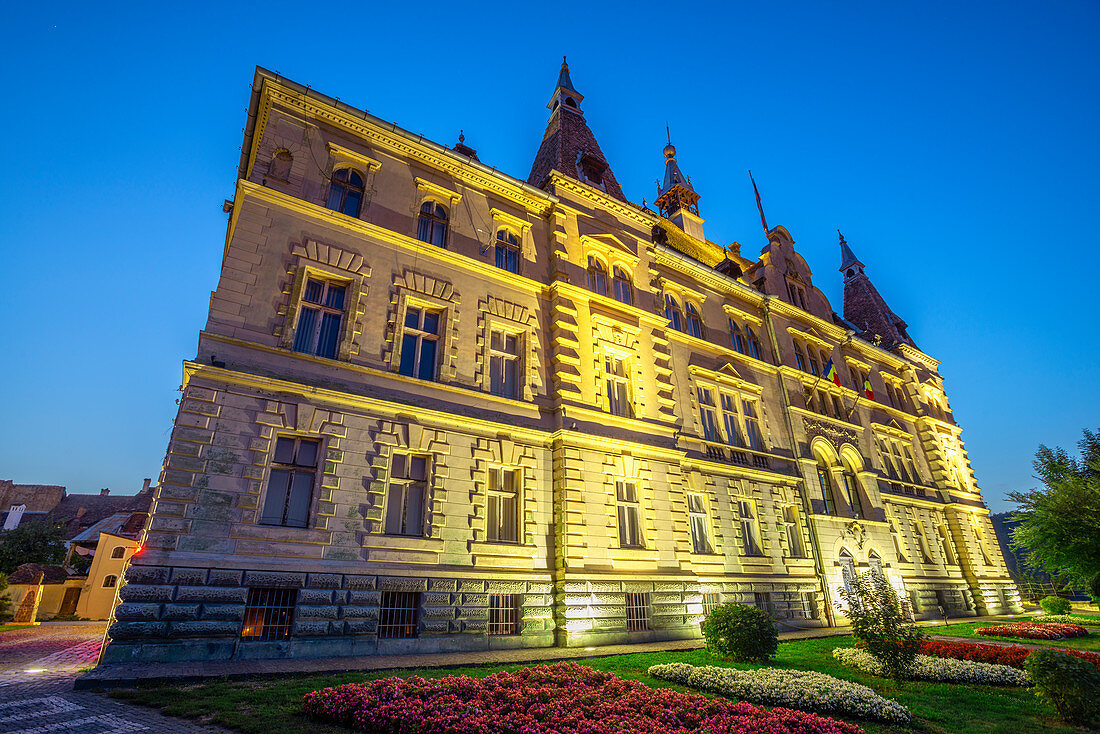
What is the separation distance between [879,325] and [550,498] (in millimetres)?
41560

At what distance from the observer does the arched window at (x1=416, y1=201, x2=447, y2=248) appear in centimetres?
2075

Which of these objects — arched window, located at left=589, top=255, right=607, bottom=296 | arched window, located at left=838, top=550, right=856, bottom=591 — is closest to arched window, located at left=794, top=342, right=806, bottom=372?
arched window, located at left=838, top=550, right=856, bottom=591

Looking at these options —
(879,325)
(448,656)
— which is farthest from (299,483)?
(879,325)

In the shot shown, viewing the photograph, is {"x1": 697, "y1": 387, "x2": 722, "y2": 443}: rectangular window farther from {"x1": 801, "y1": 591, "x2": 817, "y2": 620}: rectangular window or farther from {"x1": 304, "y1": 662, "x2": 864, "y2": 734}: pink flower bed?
{"x1": 304, "y1": 662, "x2": 864, "y2": 734}: pink flower bed

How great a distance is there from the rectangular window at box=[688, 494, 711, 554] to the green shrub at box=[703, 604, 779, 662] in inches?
318

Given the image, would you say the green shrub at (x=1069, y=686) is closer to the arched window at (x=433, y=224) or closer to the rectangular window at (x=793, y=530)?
the rectangular window at (x=793, y=530)

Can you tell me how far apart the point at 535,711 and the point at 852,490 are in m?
30.9

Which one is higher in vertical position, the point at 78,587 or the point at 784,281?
the point at 784,281

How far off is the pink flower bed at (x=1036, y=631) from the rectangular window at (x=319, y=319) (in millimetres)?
28881

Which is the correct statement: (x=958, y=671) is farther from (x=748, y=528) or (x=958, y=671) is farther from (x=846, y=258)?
(x=846, y=258)

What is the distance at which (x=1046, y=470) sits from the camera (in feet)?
73.4

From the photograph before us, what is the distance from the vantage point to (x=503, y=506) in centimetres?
1828

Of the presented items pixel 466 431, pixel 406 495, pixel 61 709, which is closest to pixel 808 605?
pixel 466 431

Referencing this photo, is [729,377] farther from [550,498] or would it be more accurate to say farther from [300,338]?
[300,338]
